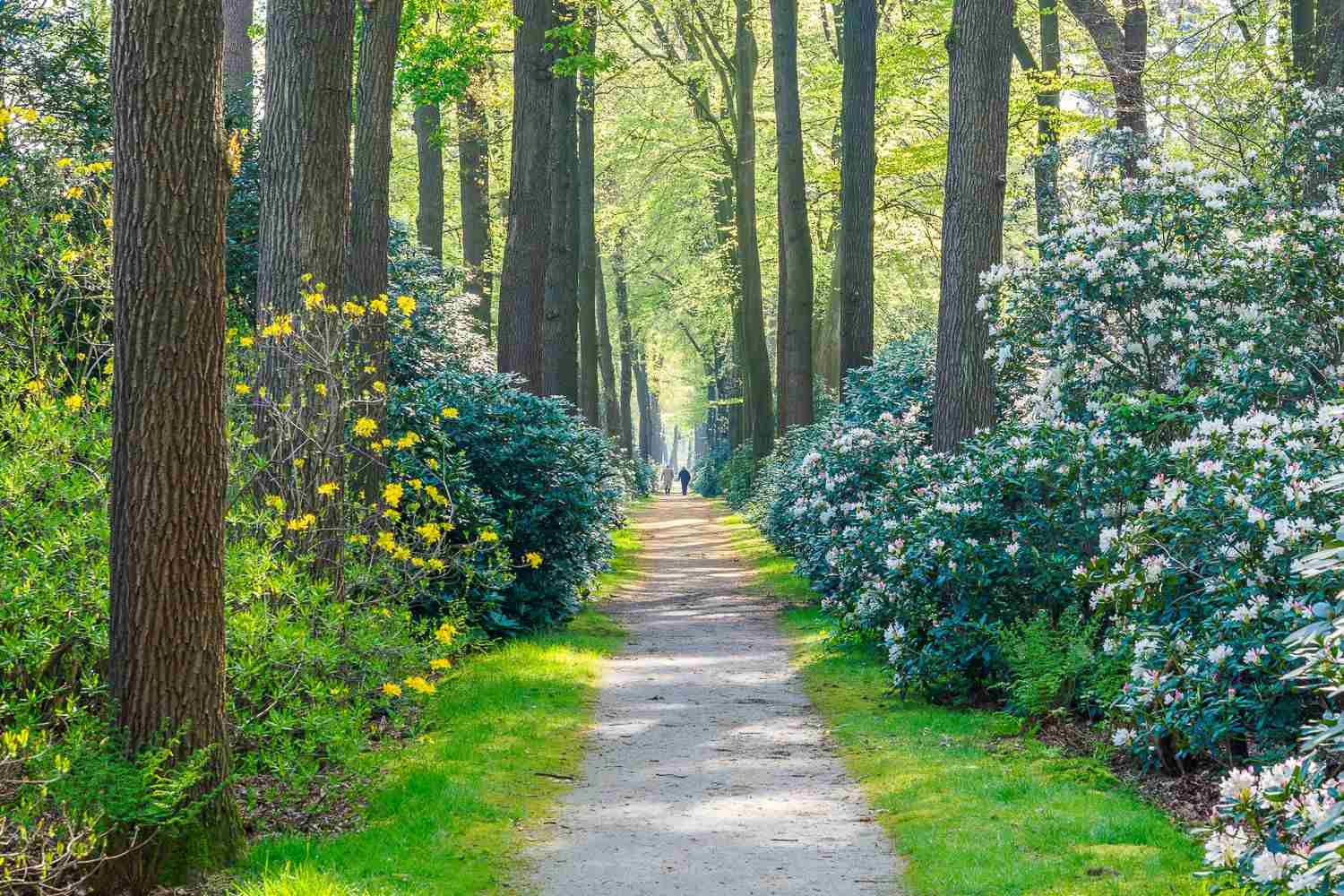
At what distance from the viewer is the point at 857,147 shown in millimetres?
17812

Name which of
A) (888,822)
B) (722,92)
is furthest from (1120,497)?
(722,92)

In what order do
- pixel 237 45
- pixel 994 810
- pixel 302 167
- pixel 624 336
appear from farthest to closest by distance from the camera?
pixel 624 336 < pixel 237 45 < pixel 302 167 < pixel 994 810

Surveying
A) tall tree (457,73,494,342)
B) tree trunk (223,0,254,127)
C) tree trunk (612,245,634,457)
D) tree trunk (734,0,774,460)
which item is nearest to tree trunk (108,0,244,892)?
tree trunk (223,0,254,127)

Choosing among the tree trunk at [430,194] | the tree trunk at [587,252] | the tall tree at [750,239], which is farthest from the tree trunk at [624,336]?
the tree trunk at [430,194]

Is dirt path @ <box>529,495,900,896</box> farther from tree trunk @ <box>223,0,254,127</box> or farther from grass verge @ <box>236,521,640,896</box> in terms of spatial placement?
tree trunk @ <box>223,0,254,127</box>

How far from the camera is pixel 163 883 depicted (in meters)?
5.67

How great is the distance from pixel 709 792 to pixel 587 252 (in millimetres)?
20445

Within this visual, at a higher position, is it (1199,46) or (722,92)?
(722,92)

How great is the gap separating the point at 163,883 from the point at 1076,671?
5564 mm

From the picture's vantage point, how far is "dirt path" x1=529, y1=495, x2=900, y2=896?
19.9ft

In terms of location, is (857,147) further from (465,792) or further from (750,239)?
(465,792)

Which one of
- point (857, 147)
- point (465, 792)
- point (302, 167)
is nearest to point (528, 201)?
point (857, 147)

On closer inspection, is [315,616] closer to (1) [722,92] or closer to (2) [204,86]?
(2) [204,86]

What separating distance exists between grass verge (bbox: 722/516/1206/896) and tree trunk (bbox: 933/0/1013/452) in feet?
10.1
